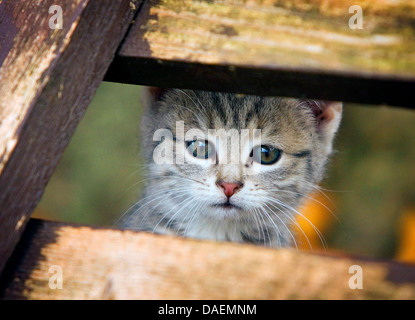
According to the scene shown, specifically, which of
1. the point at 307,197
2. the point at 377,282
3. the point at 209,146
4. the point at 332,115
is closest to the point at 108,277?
the point at 377,282

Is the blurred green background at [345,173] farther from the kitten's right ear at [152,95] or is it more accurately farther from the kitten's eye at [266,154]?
the kitten's eye at [266,154]

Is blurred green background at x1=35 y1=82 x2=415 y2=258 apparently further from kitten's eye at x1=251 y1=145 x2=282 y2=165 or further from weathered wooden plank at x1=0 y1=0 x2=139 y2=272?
weathered wooden plank at x1=0 y1=0 x2=139 y2=272

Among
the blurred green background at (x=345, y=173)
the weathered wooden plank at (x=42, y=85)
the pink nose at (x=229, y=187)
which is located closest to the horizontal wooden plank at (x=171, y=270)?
the weathered wooden plank at (x=42, y=85)

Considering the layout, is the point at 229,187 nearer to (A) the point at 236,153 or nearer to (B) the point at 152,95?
(A) the point at 236,153

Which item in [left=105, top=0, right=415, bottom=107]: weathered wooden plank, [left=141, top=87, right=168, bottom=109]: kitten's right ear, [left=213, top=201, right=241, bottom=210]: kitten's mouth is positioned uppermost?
[left=141, top=87, right=168, bottom=109]: kitten's right ear

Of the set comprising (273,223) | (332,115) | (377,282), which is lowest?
(377,282)

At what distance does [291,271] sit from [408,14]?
47 centimetres

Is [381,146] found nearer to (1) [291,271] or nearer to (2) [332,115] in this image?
(2) [332,115]

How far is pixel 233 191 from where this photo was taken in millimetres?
1625

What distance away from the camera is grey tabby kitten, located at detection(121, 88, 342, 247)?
171cm

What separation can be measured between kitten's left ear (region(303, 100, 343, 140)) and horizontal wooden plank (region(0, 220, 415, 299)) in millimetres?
1261

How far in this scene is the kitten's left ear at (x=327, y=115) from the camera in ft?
6.39

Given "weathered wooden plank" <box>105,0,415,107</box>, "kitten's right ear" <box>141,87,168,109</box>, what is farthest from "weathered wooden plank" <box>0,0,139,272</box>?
"kitten's right ear" <box>141,87,168,109</box>

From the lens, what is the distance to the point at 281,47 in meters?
0.81
